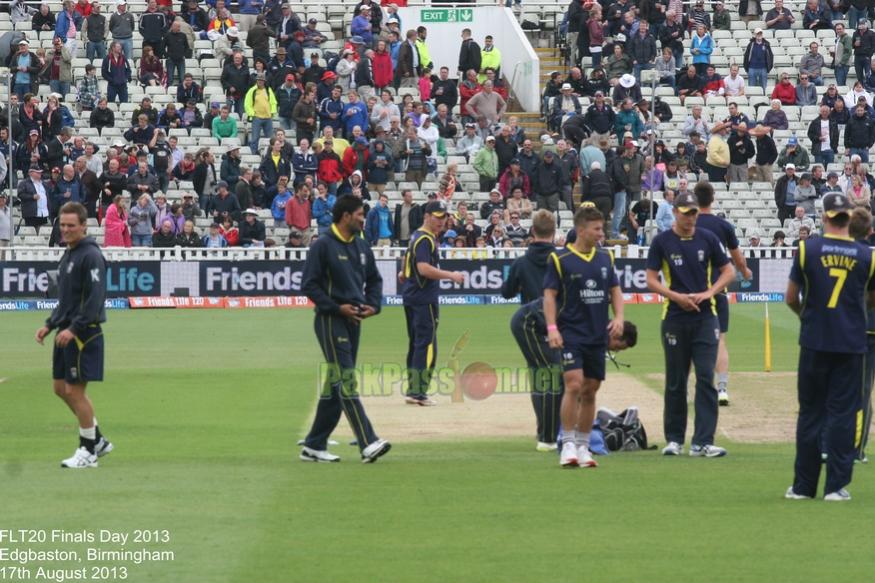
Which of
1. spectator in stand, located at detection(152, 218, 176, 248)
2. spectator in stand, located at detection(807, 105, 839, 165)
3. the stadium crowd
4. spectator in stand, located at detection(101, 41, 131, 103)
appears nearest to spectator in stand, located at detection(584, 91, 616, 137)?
the stadium crowd

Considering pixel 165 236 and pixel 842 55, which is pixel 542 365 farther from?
pixel 842 55

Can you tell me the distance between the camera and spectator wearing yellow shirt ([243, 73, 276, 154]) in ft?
121

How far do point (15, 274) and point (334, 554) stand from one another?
23945mm

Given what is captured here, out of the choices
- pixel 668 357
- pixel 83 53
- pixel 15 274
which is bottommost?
pixel 15 274

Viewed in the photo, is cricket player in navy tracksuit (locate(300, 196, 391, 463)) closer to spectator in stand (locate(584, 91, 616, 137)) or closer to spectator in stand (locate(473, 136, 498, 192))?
spectator in stand (locate(473, 136, 498, 192))

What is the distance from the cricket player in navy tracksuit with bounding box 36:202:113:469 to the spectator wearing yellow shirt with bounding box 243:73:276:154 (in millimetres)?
24796

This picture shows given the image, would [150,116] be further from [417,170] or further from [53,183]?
[417,170]

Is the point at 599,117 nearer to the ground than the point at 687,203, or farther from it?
nearer to the ground

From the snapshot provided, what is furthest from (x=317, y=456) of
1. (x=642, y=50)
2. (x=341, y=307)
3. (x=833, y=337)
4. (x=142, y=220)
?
(x=642, y=50)

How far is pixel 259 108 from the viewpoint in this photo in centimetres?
3684

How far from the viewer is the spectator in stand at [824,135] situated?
123 feet

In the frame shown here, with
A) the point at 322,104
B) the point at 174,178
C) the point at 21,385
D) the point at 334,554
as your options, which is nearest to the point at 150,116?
the point at 174,178

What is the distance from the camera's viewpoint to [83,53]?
40.0m

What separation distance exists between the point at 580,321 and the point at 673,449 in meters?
1.69
